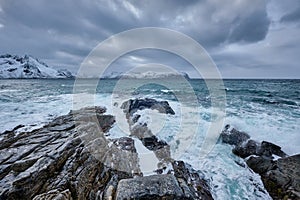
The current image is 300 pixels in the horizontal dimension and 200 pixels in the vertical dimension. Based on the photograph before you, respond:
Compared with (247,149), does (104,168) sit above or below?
below

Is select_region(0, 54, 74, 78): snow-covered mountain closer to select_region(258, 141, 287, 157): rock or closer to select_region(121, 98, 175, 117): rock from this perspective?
select_region(121, 98, 175, 117): rock

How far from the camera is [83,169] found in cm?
480

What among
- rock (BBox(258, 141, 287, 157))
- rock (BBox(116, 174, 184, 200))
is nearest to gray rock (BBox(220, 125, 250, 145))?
rock (BBox(258, 141, 287, 157))

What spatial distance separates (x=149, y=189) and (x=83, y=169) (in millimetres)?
2630

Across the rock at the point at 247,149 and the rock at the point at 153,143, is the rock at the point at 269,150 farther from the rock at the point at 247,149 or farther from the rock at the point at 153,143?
the rock at the point at 153,143

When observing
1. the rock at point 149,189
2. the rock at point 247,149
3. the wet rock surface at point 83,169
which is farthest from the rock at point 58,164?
the rock at point 247,149

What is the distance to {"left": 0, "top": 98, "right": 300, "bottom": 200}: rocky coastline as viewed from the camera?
3.39 metres

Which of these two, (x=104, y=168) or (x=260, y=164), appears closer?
(x=104, y=168)

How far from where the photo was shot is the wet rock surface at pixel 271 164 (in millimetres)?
4547

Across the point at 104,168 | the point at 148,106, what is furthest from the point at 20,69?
the point at 104,168

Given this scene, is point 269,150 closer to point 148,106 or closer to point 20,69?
point 148,106

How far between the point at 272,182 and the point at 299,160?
1326mm

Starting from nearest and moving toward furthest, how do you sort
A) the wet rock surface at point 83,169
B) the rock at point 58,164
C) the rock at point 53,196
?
1. the rock at point 53,196
2. the wet rock surface at point 83,169
3. the rock at point 58,164

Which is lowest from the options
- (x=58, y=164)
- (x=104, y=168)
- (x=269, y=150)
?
(x=104, y=168)
